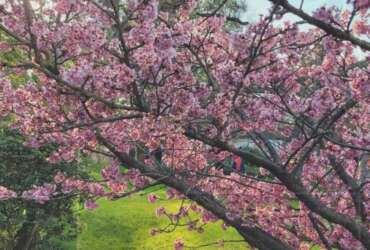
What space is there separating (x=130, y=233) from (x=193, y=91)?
37.3 ft

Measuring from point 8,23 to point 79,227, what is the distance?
7.07 meters

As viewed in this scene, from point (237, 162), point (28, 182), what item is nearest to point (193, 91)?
point (28, 182)

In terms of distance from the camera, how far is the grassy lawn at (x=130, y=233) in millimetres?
14102

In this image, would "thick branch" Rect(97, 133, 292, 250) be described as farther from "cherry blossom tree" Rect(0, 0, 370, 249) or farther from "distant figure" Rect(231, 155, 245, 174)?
"distant figure" Rect(231, 155, 245, 174)

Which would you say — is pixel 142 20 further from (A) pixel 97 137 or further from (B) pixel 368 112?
(B) pixel 368 112

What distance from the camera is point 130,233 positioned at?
52.3 ft

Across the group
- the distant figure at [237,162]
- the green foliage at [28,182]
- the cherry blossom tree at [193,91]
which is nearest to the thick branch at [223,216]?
the cherry blossom tree at [193,91]

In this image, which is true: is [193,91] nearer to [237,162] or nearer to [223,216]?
[223,216]

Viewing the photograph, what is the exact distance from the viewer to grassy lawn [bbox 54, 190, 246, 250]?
1410 centimetres

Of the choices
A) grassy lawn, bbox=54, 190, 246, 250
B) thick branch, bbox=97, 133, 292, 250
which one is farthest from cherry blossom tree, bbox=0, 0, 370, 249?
grassy lawn, bbox=54, 190, 246, 250

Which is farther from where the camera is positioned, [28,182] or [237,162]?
[237,162]

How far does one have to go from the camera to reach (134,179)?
689 cm

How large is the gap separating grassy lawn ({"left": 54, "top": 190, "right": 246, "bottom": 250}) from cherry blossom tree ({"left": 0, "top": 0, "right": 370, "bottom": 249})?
5.74m

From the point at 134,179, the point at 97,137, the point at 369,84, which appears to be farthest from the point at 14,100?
the point at 369,84
